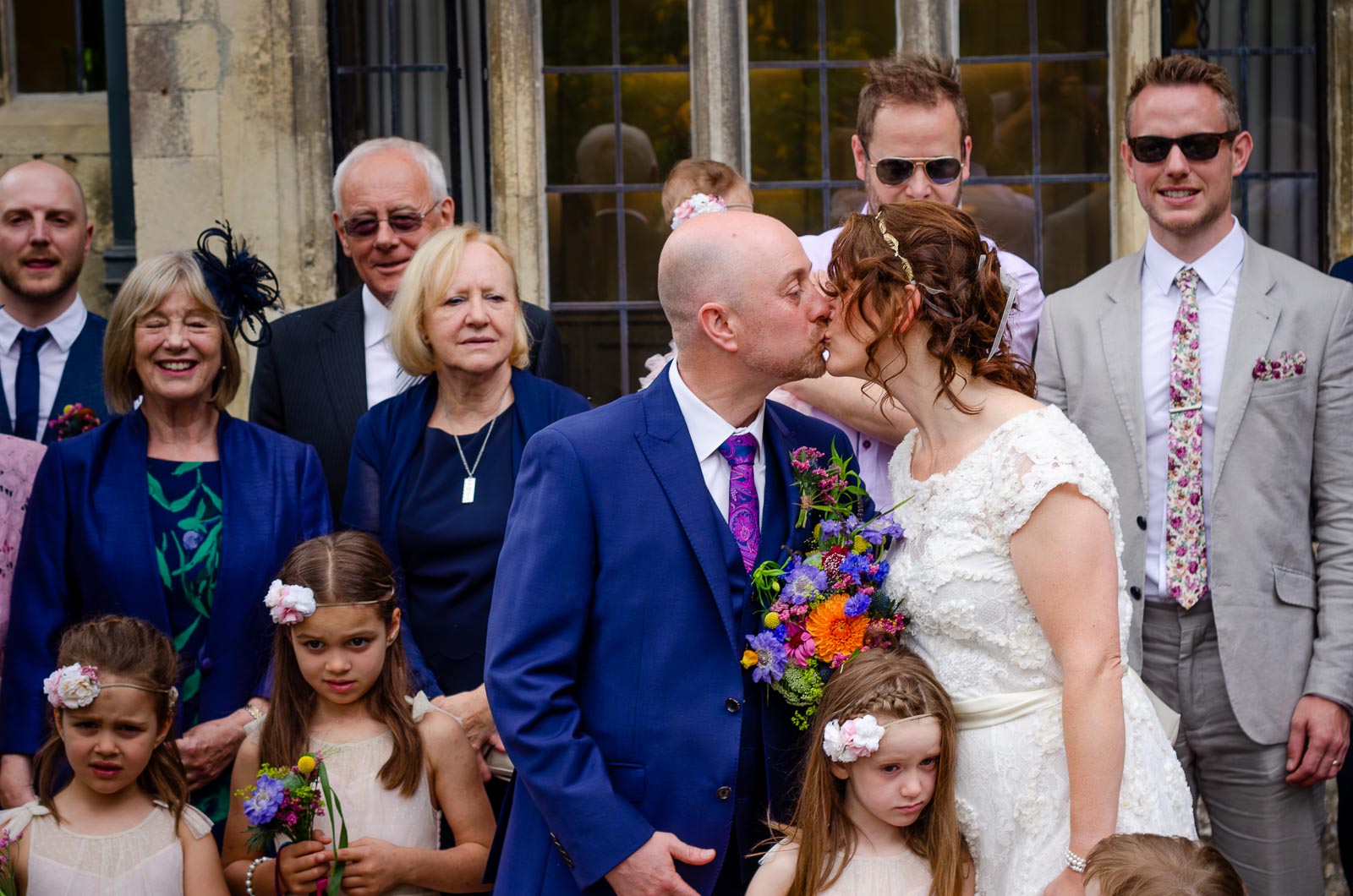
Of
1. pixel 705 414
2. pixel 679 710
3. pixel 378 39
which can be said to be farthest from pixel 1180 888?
pixel 378 39

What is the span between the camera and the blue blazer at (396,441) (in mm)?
4012

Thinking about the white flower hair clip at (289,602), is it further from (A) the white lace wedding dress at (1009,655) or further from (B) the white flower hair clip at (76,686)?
(A) the white lace wedding dress at (1009,655)

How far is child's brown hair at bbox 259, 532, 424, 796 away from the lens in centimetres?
369

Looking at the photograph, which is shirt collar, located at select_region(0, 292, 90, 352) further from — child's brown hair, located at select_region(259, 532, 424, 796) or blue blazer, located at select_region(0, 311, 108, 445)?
child's brown hair, located at select_region(259, 532, 424, 796)

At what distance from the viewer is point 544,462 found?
3.07 m

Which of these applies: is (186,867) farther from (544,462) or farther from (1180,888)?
(1180,888)

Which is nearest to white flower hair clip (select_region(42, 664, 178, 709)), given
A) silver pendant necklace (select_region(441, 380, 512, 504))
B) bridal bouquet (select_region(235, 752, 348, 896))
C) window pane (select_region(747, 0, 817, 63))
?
bridal bouquet (select_region(235, 752, 348, 896))

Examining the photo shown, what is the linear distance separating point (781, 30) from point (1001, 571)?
4.09m

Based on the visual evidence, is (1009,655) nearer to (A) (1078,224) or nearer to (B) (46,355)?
(B) (46,355)

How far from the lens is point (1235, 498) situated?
12.7 ft

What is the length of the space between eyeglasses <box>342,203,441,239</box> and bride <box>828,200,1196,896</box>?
6.62 ft

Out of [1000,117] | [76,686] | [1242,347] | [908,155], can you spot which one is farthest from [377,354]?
[1000,117]

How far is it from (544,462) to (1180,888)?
1.47 metres

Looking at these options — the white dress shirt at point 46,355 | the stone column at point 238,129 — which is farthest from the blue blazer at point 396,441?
the stone column at point 238,129
